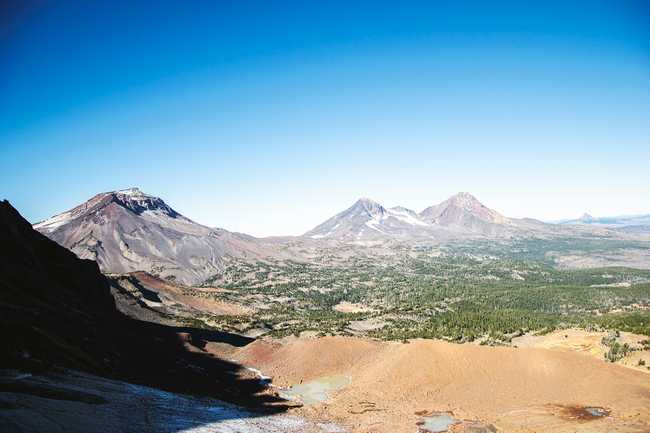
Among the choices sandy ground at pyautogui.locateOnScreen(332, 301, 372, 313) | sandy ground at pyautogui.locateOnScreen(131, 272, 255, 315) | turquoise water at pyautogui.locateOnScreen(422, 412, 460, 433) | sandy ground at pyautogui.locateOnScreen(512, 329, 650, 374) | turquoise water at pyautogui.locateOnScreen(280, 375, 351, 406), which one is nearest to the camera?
turquoise water at pyautogui.locateOnScreen(422, 412, 460, 433)

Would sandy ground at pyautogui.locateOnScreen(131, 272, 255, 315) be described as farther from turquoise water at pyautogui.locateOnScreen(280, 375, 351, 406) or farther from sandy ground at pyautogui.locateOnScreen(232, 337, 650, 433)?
turquoise water at pyautogui.locateOnScreen(280, 375, 351, 406)

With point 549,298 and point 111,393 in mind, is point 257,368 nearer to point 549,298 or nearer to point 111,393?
point 111,393

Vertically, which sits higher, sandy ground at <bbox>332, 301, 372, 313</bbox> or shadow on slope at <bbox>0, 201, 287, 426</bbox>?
shadow on slope at <bbox>0, 201, 287, 426</bbox>

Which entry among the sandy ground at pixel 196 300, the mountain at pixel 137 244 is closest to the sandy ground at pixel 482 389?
the sandy ground at pixel 196 300

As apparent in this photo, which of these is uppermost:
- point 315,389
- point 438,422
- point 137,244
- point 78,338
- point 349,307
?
point 78,338

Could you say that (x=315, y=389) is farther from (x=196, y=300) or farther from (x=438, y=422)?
(x=196, y=300)

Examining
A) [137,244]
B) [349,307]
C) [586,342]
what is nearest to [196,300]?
[349,307]

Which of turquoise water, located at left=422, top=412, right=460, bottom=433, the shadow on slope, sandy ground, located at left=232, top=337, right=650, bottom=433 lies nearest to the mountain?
the shadow on slope

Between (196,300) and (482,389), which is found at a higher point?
(482,389)
